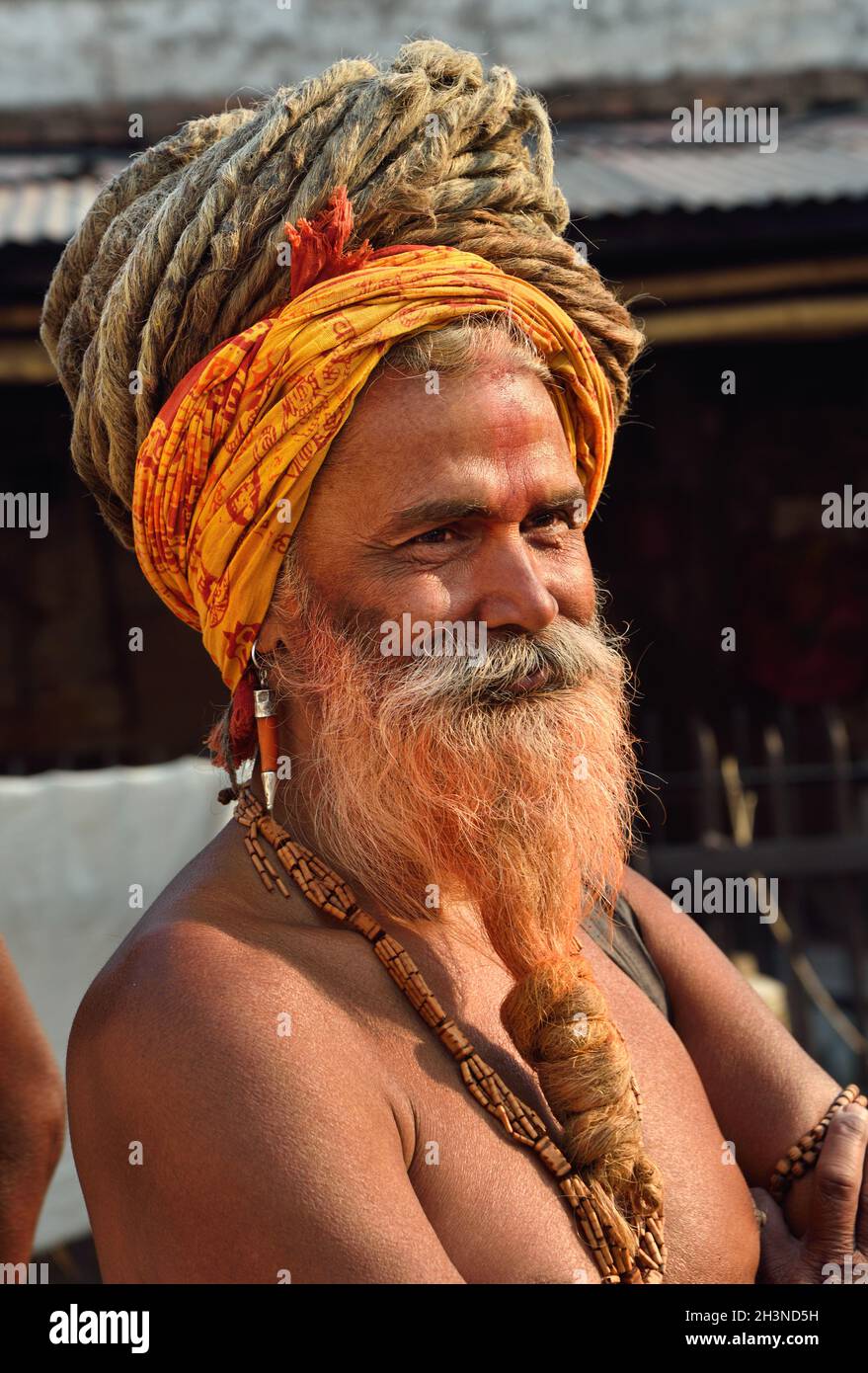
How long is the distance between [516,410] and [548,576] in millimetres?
A: 235

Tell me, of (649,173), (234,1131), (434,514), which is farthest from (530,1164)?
(649,173)

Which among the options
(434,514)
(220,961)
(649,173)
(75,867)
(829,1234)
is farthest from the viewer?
(649,173)

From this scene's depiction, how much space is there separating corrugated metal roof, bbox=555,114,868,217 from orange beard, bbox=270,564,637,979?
4.28 m

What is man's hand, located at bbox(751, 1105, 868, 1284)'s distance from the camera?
2.08 metres

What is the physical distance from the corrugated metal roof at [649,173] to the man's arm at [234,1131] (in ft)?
15.1

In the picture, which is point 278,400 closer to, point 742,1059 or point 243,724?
point 243,724

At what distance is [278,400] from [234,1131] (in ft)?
3.13

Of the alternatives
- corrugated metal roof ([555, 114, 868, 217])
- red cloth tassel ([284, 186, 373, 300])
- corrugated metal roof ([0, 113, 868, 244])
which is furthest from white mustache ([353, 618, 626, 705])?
corrugated metal roof ([555, 114, 868, 217])

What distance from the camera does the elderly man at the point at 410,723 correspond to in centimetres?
181

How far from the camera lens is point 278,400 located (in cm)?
199

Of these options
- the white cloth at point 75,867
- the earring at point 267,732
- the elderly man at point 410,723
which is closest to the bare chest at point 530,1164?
the elderly man at point 410,723

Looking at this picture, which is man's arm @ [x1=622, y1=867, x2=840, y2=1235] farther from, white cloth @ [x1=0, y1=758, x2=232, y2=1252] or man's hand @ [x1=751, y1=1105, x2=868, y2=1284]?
white cloth @ [x1=0, y1=758, x2=232, y2=1252]

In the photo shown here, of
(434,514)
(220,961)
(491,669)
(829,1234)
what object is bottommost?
(829,1234)

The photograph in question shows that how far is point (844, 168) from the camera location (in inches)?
278
